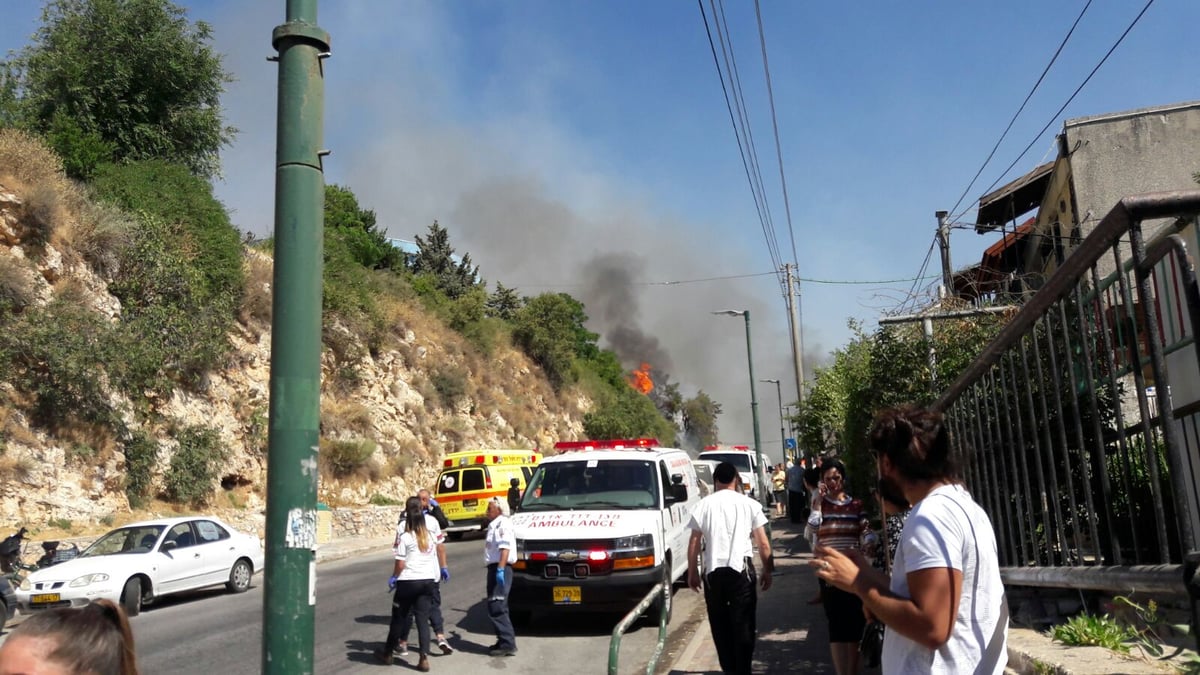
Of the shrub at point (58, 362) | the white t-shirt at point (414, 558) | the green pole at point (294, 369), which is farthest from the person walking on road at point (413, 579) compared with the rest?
the shrub at point (58, 362)

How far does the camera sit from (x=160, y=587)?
1407 cm

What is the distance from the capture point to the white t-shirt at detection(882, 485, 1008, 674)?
8.92 ft

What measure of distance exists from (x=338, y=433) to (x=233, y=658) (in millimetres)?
22848

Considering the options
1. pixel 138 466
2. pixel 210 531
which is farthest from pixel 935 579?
pixel 138 466

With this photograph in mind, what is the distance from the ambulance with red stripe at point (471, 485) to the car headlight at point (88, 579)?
38.2ft

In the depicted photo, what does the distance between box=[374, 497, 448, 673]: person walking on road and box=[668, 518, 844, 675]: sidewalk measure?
261cm

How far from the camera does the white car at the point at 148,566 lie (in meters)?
13.0

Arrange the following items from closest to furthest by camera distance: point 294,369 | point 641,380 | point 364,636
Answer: point 294,369 → point 364,636 → point 641,380

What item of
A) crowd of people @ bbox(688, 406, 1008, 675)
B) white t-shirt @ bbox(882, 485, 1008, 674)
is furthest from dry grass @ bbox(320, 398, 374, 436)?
white t-shirt @ bbox(882, 485, 1008, 674)

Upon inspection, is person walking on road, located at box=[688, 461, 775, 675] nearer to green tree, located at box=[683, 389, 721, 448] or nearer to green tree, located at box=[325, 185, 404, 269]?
green tree, located at box=[325, 185, 404, 269]

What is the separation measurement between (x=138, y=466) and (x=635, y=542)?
55.6 feet

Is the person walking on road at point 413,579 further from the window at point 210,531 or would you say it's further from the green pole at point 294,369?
the window at point 210,531

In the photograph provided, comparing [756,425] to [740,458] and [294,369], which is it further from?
[294,369]

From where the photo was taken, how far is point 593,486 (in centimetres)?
1180
